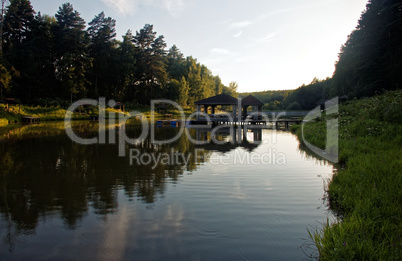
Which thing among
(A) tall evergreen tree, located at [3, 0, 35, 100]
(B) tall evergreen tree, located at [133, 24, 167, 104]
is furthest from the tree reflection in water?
(B) tall evergreen tree, located at [133, 24, 167, 104]

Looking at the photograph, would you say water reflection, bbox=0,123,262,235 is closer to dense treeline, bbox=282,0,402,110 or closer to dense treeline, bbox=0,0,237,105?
dense treeline, bbox=282,0,402,110

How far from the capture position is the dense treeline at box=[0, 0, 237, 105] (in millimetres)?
38219

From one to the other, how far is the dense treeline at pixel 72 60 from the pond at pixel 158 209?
27664 mm

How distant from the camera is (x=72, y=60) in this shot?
3991 centimetres

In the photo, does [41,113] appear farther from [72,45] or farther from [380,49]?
[380,49]

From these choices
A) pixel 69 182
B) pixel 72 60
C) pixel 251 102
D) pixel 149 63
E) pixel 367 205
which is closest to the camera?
pixel 367 205

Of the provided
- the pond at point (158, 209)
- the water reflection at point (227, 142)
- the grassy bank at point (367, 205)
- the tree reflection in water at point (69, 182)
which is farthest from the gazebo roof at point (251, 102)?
the pond at point (158, 209)

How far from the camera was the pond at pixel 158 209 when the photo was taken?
4066 millimetres

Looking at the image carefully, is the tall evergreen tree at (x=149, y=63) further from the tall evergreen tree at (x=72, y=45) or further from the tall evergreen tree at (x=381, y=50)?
the tall evergreen tree at (x=381, y=50)

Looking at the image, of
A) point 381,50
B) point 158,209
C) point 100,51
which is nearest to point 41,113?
point 100,51

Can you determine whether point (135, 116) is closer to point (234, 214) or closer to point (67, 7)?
point (67, 7)

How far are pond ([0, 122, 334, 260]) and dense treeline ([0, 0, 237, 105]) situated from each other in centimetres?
2766

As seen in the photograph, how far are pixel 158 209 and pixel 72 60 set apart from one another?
1586 inches

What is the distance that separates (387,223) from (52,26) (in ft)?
163
